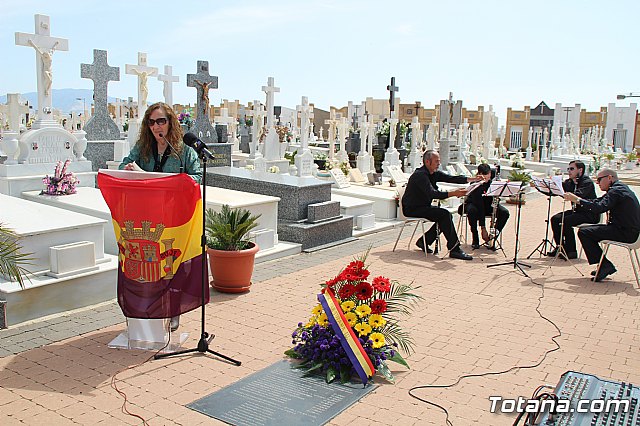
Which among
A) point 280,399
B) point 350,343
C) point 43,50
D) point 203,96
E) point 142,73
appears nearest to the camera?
point 280,399

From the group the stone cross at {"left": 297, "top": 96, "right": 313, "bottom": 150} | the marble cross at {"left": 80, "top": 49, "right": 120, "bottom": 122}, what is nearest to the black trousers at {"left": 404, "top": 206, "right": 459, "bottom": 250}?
the stone cross at {"left": 297, "top": 96, "right": 313, "bottom": 150}

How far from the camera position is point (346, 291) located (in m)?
4.84

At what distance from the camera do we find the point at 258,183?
9.97 m

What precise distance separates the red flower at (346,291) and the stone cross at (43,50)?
7.21 metres

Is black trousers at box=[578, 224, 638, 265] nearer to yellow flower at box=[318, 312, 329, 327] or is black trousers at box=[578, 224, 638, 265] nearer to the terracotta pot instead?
the terracotta pot

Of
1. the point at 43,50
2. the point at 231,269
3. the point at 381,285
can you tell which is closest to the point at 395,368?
the point at 381,285

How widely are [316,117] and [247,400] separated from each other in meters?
42.1

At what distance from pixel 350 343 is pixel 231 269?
2517 mm

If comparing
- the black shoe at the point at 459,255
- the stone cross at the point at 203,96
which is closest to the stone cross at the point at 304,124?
the stone cross at the point at 203,96

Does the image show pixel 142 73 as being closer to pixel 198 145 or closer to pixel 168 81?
pixel 168 81

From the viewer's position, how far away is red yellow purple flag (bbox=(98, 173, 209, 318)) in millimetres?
4957

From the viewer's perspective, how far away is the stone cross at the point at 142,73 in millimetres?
13070

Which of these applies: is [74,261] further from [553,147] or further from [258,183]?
[553,147]

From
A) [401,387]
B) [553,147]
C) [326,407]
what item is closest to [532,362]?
[401,387]
